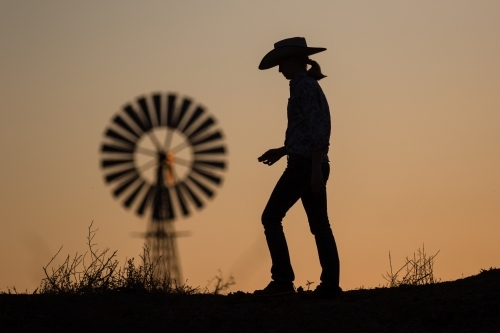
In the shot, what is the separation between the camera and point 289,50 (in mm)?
9234

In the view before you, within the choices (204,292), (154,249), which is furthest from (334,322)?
(154,249)

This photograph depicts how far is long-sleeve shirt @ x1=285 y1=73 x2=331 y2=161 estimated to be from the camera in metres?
8.88

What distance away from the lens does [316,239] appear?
909 cm

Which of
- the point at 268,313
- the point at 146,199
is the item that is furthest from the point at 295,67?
the point at 146,199

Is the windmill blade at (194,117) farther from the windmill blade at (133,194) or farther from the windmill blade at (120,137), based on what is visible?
the windmill blade at (133,194)

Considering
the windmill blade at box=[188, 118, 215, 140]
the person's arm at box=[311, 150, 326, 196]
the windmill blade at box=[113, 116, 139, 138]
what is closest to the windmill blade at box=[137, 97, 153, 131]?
the windmill blade at box=[113, 116, 139, 138]

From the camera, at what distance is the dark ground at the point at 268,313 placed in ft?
27.1

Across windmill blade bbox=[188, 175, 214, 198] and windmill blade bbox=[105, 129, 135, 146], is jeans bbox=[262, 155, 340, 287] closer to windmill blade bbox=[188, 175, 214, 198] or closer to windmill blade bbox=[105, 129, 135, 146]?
windmill blade bbox=[105, 129, 135, 146]

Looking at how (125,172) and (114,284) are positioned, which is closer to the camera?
(114,284)

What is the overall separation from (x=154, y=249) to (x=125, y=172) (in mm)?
2254

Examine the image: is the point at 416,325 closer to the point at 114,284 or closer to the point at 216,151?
the point at 114,284

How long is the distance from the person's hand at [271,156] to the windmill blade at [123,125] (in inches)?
656

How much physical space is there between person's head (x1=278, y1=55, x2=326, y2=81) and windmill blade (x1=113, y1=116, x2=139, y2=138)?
668 inches

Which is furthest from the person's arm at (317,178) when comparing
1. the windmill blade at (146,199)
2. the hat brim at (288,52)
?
the windmill blade at (146,199)
